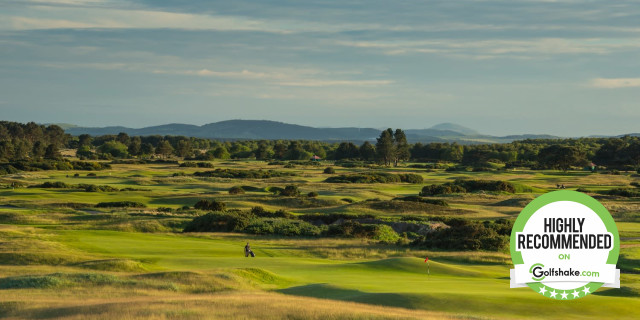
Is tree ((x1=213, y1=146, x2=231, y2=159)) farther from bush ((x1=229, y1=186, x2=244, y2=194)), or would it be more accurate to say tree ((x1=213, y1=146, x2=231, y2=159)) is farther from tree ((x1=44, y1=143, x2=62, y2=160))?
bush ((x1=229, y1=186, x2=244, y2=194))

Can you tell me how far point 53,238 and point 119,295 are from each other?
19909 millimetres

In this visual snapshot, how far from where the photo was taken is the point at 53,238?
39.2 metres

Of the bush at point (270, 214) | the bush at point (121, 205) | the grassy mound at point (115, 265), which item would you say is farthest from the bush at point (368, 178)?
the grassy mound at point (115, 265)

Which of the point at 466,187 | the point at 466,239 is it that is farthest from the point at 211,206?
the point at 466,187

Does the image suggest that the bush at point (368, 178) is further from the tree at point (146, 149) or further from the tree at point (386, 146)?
the tree at point (146, 149)

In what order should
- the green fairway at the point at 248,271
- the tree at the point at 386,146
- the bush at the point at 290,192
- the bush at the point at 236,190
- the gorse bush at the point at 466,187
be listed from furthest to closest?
the tree at the point at 386,146, the gorse bush at the point at 466,187, the bush at the point at 236,190, the bush at the point at 290,192, the green fairway at the point at 248,271

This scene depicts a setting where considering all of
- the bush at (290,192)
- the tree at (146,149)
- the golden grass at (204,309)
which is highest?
the tree at (146,149)

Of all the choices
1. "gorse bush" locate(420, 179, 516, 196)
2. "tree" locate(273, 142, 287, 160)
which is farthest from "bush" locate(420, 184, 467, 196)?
"tree" locate(273, 142, 287, 160)

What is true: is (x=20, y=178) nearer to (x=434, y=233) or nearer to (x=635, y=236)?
(x=434, y=233)

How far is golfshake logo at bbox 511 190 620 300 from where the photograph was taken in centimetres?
2125

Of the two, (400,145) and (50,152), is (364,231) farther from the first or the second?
(50,152)

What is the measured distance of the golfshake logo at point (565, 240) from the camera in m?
21.2

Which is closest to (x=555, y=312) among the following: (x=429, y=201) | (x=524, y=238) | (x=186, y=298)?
(x=524, y=238)

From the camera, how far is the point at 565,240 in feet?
69.8
